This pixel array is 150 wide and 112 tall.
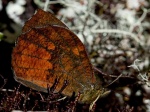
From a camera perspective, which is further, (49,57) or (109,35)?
(109,35)

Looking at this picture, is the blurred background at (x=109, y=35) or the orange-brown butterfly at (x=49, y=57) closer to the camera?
the orange-brown butterfly at (x=49, y=57)

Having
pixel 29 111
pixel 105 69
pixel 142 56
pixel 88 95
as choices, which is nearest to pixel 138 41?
pixel 142 56

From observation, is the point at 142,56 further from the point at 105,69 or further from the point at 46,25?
the point at 46,25

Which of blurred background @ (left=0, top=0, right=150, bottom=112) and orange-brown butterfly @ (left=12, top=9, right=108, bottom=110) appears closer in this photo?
orange-brown butterfly @ (left=12, top=9, right=108, bottom=110)
